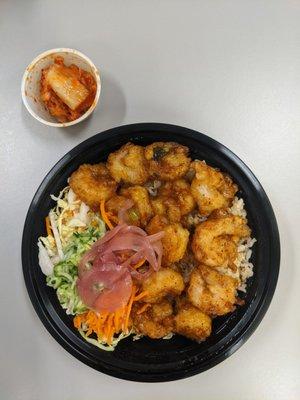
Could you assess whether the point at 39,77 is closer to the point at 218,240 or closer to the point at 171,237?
the point at 171,237

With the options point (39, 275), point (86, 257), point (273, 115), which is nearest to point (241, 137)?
point (273, 115)

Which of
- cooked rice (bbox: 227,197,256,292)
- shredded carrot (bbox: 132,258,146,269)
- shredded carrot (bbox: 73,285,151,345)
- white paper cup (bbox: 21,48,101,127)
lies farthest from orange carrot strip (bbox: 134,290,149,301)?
white paper cup (bbox: 21,48,101,127)

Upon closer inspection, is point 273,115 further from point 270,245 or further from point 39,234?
point 39,234

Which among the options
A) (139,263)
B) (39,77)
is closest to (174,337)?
(139,263)

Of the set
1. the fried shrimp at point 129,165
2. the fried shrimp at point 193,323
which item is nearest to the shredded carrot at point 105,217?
the fried shrimp at point 129,165

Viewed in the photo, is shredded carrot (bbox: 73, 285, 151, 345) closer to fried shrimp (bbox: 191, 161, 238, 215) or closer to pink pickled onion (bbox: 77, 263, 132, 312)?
pink pickled onion (bbox: 77, 263, 132, 312)

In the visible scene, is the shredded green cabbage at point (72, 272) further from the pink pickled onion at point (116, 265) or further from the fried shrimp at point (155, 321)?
the fried shrimp at point (155, 321)
